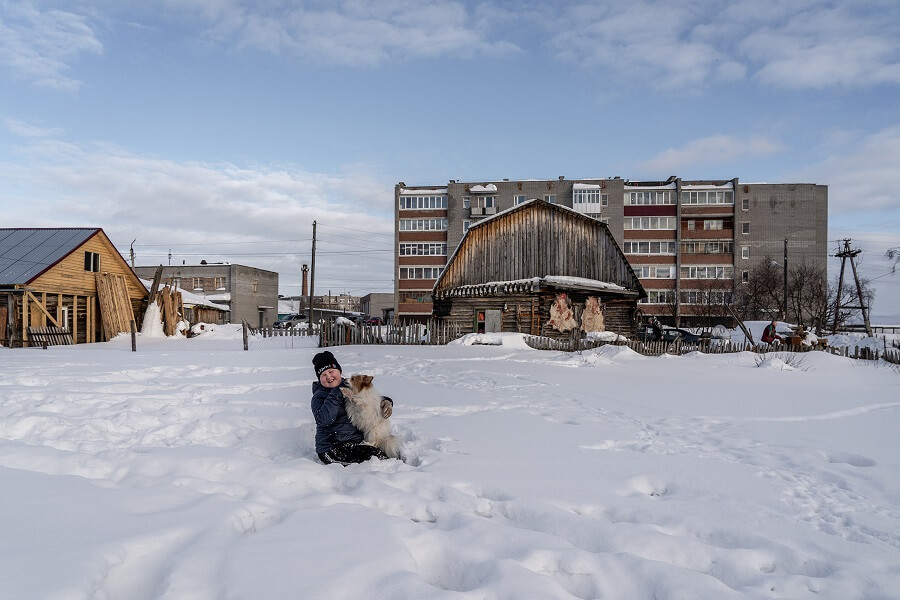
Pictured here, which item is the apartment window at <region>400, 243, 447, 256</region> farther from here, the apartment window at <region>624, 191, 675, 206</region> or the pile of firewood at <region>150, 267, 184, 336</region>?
the pile of firewood at <region>150, 267, 184, 336</region>

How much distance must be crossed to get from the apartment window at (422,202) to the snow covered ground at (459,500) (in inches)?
1992

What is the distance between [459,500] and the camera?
410 cm

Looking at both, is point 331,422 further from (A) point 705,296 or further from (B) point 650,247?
(A) point 705,296

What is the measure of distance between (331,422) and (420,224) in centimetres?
5448

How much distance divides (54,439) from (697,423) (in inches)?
316

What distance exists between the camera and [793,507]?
3.98 m

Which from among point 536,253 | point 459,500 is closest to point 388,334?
point 536,253

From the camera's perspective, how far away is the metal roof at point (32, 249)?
77.2ft

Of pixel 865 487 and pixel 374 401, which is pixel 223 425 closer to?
pixel 374 401

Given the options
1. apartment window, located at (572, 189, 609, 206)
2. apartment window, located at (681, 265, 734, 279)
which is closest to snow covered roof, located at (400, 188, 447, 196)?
apartment window, located at (572, 189, 609, 206)

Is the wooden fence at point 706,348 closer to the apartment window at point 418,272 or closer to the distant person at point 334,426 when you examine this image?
the distant person at point 334,426

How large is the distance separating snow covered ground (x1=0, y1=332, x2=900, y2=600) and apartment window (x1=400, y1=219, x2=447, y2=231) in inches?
1976

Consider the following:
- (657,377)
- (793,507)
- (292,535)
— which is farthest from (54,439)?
(657,377)

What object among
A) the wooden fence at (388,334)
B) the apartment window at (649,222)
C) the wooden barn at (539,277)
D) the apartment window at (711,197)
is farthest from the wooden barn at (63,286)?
the apartment window at (711,197)
